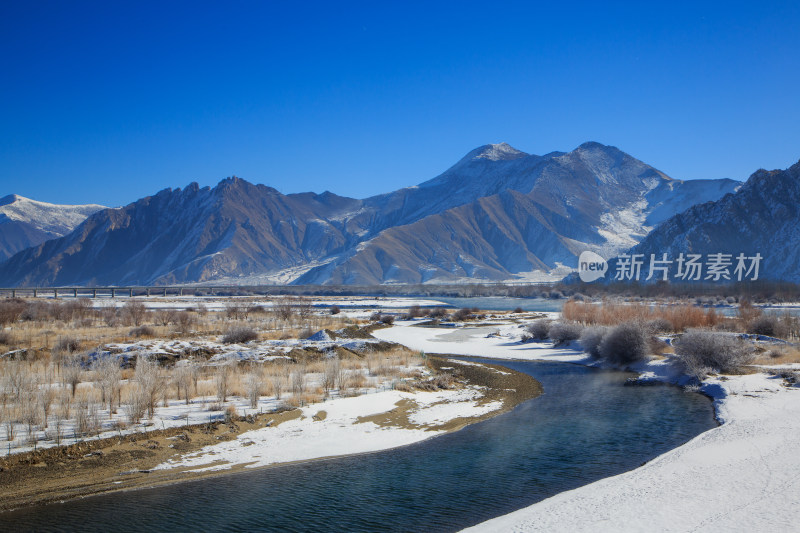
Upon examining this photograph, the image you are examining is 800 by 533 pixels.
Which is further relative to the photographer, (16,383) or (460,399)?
(460,399)

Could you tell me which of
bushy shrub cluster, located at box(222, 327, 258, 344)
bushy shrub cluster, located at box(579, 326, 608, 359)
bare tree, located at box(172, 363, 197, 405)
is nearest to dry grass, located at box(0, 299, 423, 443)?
bare tree, located at box(172, 363, 197, 405)

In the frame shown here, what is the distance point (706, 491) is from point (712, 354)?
56.6ft

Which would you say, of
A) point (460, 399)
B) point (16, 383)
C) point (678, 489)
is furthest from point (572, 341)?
point (16, 383)

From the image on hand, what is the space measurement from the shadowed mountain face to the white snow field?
13758 cm

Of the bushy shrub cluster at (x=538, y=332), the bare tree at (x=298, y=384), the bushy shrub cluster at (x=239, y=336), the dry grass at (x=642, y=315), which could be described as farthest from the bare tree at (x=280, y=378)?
the dry grass at (x=642, y=315)

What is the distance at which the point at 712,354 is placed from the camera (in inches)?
985

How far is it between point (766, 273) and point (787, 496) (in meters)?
142

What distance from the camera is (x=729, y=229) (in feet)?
491

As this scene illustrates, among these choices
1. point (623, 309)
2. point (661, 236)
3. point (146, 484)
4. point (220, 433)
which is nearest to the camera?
point (146, 484)

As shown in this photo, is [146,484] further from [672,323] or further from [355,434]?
[672,323]

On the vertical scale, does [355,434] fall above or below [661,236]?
below

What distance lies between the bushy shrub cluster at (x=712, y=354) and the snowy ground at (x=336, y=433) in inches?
426

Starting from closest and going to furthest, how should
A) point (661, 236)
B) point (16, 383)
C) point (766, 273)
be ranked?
1. point (16, 383)
2. point (766, 273)
3. point (661, 236)

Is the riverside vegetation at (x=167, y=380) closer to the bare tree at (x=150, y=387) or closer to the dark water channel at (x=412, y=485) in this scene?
the bare tree at (x=150, y=387)
